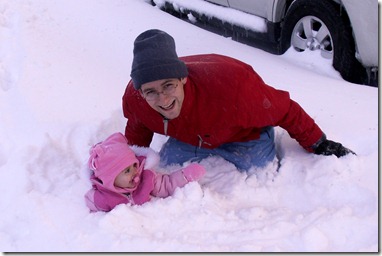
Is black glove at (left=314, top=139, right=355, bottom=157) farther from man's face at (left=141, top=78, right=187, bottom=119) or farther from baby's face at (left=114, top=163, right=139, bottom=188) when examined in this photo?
baby's face at (left=114, top=163, right=139, bottom=188)

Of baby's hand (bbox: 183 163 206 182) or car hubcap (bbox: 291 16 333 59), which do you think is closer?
baby's hand (bbox: 183 163 206 182)

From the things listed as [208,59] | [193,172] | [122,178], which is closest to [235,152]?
[193,172]

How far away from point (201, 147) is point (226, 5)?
2032mm

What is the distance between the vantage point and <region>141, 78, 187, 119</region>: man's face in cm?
229

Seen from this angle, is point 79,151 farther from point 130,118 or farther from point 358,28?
point 358,28

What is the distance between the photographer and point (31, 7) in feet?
15.3

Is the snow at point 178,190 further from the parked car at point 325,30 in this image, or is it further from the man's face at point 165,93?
the man's face at point 165,93

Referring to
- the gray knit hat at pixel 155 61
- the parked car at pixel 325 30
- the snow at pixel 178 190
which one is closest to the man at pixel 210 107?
the gray knit hat at pixel 155 61

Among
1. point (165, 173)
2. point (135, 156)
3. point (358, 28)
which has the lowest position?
point (165, 173)

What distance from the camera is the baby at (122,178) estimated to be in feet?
8.26

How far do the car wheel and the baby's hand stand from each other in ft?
4.95

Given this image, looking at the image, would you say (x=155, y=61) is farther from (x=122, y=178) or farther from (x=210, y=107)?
(x=122, y=178)

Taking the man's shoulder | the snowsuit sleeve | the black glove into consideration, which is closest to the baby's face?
the snowsuit sleeve

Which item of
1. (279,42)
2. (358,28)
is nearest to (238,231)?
(358,28)
